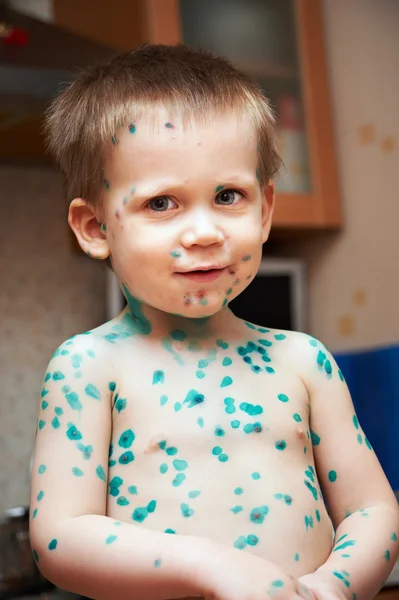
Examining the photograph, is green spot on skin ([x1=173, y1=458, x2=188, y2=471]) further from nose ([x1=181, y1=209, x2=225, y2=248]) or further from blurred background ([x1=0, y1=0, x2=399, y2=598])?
blurred background ([x1=0, y1=0, x2=399, y2=598])

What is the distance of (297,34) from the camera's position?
2252 millimetres

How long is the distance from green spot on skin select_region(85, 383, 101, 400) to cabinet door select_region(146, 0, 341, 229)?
1.51 m

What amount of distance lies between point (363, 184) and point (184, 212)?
1583 millimetres

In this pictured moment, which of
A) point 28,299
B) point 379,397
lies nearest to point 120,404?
point 379,397

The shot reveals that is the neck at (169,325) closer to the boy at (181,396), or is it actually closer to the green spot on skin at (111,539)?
the boy at (181,396)

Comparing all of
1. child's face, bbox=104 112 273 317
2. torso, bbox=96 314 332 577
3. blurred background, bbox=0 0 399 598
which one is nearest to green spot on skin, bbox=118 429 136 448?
torso, bbox=96 314 332 577

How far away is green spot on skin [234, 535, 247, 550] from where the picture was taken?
25.2 inches

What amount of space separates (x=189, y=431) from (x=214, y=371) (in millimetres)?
68

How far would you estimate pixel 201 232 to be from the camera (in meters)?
0.66

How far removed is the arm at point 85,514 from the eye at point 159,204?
0.13 m

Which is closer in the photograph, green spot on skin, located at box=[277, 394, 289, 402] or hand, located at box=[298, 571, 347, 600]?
hand, located at box=[298, 571, 347, 600]

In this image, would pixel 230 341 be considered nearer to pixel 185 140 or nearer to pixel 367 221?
pixel 185 140

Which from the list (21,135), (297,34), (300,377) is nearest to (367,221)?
(297,34)

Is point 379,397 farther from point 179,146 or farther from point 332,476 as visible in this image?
point 179,146
